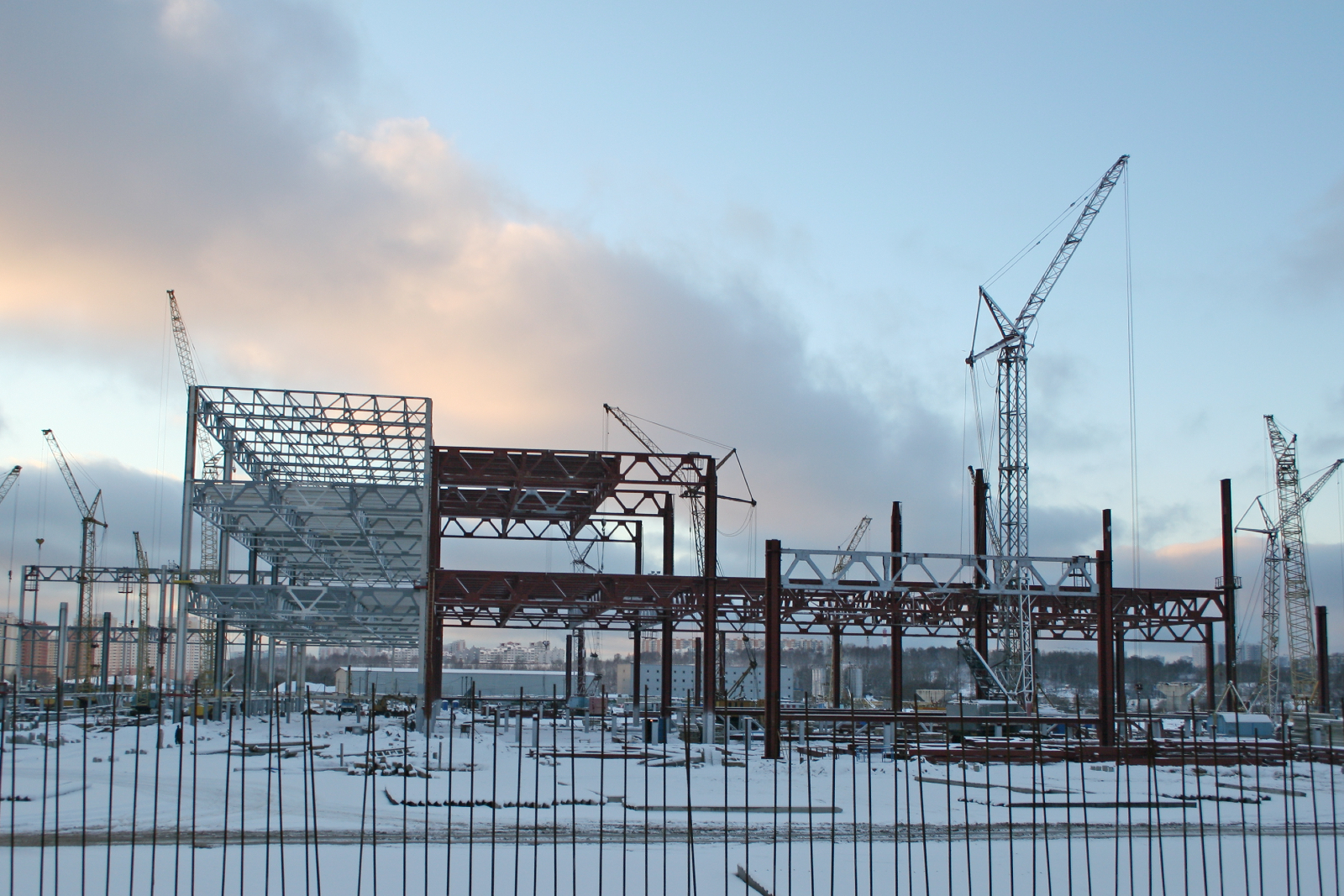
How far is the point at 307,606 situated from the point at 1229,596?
136ft

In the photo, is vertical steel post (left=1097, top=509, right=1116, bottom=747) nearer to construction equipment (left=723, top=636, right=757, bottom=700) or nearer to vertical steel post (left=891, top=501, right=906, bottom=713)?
vertical steel post (left=891, top=501, right=906, bottom=713)

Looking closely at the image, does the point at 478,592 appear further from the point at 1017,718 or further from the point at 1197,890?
the point at 1197,890

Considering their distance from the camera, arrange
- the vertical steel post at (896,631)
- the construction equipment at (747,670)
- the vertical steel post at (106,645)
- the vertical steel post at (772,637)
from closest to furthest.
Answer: the vertical steel post at (772,637), the vertical steel post at (896,631), the construction equipment at (747,670), the vertical steel post at (106,645)

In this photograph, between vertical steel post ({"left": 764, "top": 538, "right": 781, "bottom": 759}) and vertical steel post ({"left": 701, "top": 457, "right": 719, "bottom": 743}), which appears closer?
vertical steel post ({"left": 764, "top": 538, "right": 781, "bottom": 759})

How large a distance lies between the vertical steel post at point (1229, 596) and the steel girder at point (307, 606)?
36838 mm

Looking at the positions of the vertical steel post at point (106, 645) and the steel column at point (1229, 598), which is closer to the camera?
the steel column at point (1229, 598)

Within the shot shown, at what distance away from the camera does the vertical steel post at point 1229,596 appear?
1967 inches

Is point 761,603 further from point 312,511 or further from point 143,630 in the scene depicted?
point 143,630

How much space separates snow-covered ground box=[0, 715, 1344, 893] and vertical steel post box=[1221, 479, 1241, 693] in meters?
23.9

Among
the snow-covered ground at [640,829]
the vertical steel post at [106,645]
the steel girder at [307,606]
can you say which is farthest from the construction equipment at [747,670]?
the vertical steel post at [106,645]

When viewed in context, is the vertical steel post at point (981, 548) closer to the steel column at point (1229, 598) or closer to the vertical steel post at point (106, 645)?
the steel column at point (1229, 598)

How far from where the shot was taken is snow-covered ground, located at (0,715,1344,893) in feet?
41.5

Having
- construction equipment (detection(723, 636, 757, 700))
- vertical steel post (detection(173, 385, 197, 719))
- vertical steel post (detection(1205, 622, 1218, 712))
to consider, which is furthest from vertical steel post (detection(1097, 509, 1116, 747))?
vertical steel post (detection(173, 385, 197, 719))

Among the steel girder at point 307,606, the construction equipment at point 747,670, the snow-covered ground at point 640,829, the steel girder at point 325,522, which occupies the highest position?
the steel girder at point 325,522
